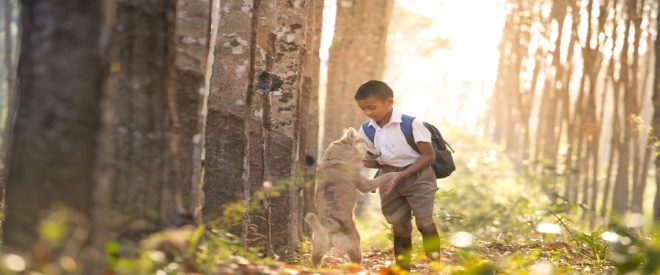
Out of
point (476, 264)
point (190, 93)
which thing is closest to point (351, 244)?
point (476, 264)

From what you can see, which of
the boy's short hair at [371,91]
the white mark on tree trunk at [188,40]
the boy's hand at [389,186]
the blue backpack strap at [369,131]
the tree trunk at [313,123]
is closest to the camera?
the white mark on tree trunk at [188,40]

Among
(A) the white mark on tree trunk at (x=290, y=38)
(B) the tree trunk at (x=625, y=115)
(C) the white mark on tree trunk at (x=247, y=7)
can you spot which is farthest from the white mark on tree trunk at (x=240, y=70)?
(B) the tree trunk at (x=625, y=115)

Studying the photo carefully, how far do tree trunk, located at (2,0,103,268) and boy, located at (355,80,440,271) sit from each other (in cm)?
380

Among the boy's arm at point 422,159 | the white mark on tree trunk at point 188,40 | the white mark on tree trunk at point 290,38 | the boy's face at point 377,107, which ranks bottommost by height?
the boy's arm at point 422,159

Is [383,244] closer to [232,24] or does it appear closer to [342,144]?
[342,144]

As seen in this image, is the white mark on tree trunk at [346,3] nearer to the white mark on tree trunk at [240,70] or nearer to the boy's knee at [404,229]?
the boy's knee at [404,229]

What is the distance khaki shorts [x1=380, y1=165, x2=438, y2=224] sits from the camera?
7.30 metres

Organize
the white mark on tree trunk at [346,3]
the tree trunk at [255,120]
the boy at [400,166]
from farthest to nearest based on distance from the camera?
the white mark on tree trunk at [346,3]
the boy at [400,166]
the tree trunk at [255,120]

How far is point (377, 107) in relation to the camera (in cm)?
736

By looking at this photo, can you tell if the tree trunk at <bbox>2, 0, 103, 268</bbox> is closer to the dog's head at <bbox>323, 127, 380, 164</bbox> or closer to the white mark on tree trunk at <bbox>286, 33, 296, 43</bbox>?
the dog's head at <bbox>323, 127, 380, 164</bbox>

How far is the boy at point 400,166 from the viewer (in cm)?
722

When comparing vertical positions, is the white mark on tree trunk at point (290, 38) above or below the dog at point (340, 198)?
above

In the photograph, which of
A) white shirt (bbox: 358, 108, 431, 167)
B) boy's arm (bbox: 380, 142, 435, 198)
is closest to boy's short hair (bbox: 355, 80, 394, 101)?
white shirt (bbox: 358, 108, 431, 167)

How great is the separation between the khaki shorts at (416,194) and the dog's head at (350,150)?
412mm
